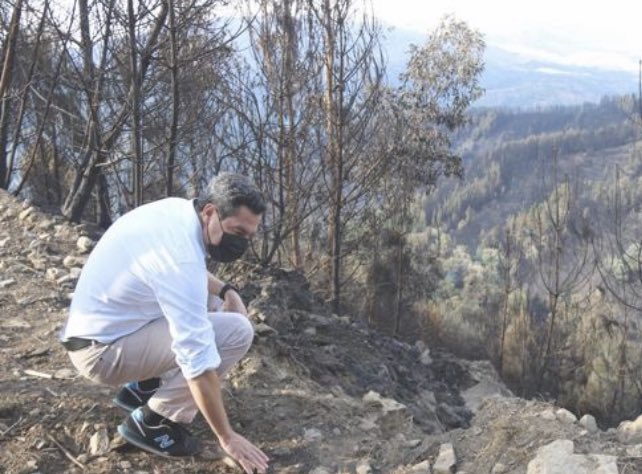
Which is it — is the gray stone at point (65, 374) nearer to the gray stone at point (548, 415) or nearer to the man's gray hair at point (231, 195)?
the man's gray hair at point (231, 195)

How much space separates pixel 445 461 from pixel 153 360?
51.5 inches

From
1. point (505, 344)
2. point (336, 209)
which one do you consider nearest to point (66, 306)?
point (336, 209)

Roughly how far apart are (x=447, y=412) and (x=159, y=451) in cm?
330

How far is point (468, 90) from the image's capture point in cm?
1450

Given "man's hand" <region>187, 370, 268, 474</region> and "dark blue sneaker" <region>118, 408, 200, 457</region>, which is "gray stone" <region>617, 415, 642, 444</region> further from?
"dark blue sneaker" <region>118, 408, 200, 457</region>

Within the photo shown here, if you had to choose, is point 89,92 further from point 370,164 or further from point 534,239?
point 534,239

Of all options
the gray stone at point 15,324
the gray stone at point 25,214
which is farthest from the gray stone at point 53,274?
the gray stone at point 25,214

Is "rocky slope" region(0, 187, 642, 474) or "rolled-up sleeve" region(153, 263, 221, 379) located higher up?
"rolled-up sleeve" region(153, 263, 221, 379)

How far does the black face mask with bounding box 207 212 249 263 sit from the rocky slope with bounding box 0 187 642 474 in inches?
37.1

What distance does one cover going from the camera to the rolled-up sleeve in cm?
249

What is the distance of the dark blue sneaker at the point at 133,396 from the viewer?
326 cm

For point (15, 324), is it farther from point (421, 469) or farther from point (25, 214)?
point (421, 469)

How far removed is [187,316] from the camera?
2.50 metres

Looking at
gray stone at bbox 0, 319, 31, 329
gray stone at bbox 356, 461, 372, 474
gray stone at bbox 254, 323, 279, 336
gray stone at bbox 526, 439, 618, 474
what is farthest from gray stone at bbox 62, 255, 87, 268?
gray stone at bbox 526, 439, 618, 474
